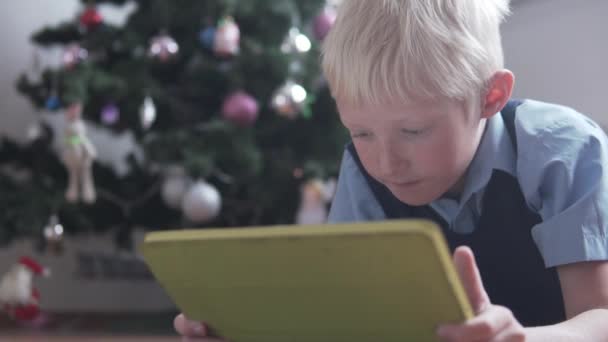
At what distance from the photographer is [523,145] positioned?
87 cm

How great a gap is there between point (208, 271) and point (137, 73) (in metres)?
1.85

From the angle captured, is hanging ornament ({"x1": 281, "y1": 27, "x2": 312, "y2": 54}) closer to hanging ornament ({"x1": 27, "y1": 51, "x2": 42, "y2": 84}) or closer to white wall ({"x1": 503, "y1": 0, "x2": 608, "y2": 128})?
hanging ornament ({"x1": 27, "y1": 51, "x2": 42, "y2": 84})

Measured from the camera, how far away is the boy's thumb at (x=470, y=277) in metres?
0.56

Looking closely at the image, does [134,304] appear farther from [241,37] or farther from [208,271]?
[208,271]

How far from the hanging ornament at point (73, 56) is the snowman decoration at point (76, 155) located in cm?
12

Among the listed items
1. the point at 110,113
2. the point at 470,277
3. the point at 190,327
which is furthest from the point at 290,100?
the point at 470,277

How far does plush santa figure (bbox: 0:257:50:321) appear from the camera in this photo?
2408 mm

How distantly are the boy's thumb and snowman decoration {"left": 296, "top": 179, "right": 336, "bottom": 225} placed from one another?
177 centimetres

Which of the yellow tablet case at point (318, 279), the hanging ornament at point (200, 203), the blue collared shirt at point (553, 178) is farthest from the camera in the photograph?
the hanging ornament at point (200, 203)

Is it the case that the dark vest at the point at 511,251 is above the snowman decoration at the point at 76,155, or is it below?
above

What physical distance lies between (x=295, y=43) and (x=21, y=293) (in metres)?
1.07

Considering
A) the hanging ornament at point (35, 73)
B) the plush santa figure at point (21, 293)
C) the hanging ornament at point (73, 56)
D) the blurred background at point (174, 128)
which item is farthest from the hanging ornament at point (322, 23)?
the plush santa figure at point (21, 293)

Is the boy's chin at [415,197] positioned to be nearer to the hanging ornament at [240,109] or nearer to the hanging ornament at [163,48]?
the hanging ornament at [240,109]

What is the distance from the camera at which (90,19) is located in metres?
2.40
